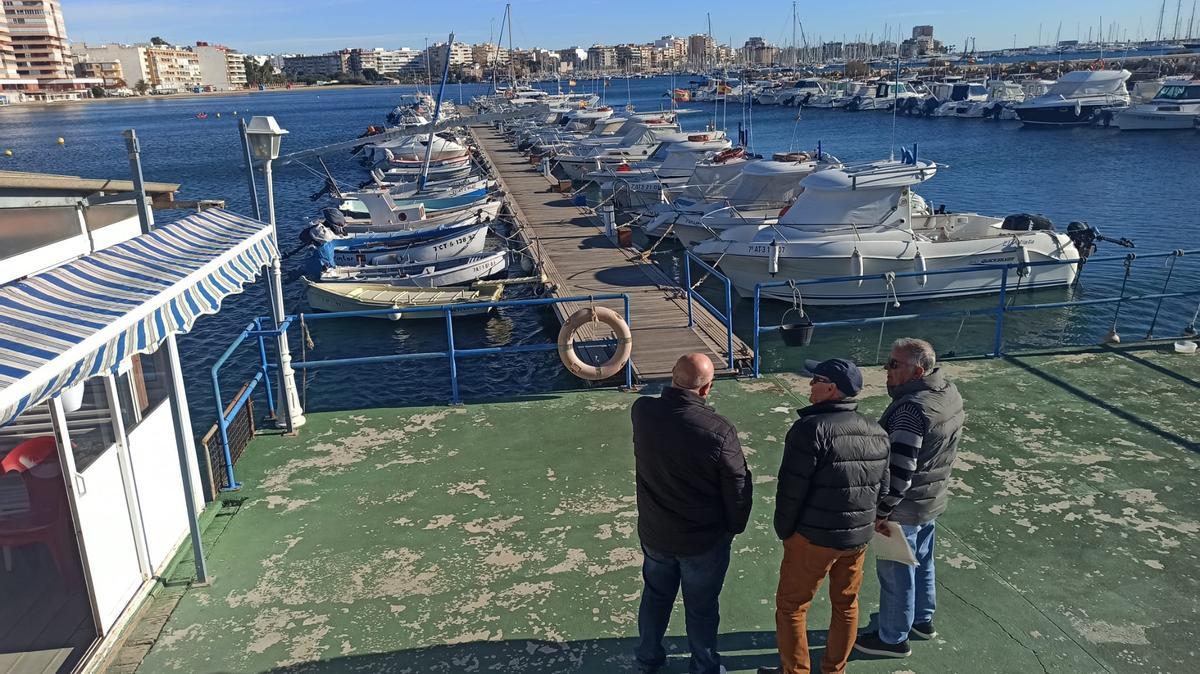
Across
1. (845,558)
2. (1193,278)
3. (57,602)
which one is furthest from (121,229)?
(1193,278)

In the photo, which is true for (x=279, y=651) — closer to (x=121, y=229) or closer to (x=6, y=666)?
(x=6, y=666)

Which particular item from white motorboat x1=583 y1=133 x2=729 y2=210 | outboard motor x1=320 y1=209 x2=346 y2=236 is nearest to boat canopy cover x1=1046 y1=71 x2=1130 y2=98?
white motorboat x1=583 y1=133 x2=729 y2=210

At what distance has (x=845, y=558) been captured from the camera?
385cm

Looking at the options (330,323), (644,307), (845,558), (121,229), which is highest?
(121,229)

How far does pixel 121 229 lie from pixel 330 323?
1622 centimetres

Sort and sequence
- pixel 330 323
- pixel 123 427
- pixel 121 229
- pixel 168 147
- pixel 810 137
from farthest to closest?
1. pixel 168 147
2. pixel 810 137
3. pixel 330 323
4. pixel 121 229
5. pixel 123 427

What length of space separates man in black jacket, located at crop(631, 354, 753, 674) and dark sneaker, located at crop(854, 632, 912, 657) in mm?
1038

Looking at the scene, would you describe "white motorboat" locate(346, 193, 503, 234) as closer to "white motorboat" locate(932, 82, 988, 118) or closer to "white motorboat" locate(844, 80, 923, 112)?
"white motorboat" locate(932, 82, 988, 118)

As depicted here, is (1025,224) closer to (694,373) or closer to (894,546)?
(894,546)

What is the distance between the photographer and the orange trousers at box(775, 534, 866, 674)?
3.82 meters

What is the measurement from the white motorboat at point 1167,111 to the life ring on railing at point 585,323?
60738mm

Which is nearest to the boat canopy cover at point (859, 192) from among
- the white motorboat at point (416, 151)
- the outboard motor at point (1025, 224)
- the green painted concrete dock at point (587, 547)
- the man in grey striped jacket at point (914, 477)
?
the outboard motor at point (1025, 224)

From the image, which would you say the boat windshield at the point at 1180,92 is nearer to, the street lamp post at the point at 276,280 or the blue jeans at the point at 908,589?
the blue jeans at the point at 908,589

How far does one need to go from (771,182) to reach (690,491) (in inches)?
780
